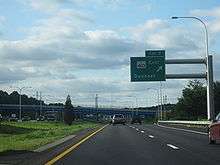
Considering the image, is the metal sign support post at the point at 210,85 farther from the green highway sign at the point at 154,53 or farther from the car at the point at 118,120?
the car at the point at 118,120

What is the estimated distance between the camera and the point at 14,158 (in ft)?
59.3

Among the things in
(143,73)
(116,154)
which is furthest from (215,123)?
(143,73)

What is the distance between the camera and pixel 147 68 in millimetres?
61344

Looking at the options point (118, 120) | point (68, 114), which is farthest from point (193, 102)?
point (118, 120)

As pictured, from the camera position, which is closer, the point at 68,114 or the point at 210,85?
the point at 210,85

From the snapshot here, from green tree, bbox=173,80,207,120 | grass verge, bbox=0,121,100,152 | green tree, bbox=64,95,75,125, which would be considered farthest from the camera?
green tree, bbox=173,80,207,120

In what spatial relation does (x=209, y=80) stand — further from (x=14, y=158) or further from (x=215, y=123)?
(x=14, y=158)

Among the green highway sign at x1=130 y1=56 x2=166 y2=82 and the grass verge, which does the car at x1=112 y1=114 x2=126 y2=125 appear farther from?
the grass verge

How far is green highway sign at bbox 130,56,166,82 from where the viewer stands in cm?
6059

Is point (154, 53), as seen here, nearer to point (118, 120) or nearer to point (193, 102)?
point (118, 120)

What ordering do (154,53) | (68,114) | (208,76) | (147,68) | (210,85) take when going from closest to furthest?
(208,76)
(210,85)
(154,53)
(147,68)
(68,114)

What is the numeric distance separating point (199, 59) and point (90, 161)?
43.8 m

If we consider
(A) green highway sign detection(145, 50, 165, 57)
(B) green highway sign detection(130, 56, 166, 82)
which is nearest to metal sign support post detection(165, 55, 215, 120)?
(B) green highway sign detection(130, 56, 166, 82)

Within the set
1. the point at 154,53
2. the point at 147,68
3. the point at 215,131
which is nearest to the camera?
the point at 215,131
